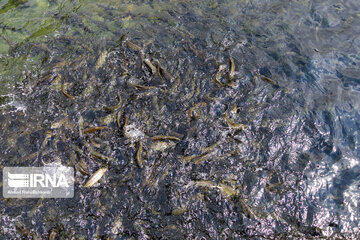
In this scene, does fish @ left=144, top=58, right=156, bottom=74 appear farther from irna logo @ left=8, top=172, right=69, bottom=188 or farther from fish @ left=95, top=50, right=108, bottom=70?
irna logo @ left=8, top=172, right=69, bottom=188

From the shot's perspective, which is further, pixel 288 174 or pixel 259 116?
pixel 259 116

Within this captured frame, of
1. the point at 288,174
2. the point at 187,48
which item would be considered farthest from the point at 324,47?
the point at 288,174

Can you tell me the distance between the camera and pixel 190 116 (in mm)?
6012

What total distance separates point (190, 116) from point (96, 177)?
1950mm

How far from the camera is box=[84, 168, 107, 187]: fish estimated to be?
5.22 meters

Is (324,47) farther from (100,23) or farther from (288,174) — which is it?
(100,23)

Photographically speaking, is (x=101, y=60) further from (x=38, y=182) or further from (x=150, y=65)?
(x=38, y=182)

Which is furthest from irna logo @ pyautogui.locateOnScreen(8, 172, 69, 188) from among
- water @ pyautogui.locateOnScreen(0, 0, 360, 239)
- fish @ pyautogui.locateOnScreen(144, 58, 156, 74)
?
fish @ pyautogui.locateOnScreen(144, 58, 156, 74)

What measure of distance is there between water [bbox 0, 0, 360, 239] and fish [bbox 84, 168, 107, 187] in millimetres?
81

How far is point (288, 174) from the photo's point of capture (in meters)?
5.34

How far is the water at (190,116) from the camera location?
493 centimetres

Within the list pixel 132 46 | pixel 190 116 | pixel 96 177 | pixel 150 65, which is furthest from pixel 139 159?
pixel 132 46

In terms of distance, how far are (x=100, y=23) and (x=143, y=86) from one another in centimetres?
280

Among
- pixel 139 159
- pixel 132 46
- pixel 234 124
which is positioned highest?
pixel 132 46
